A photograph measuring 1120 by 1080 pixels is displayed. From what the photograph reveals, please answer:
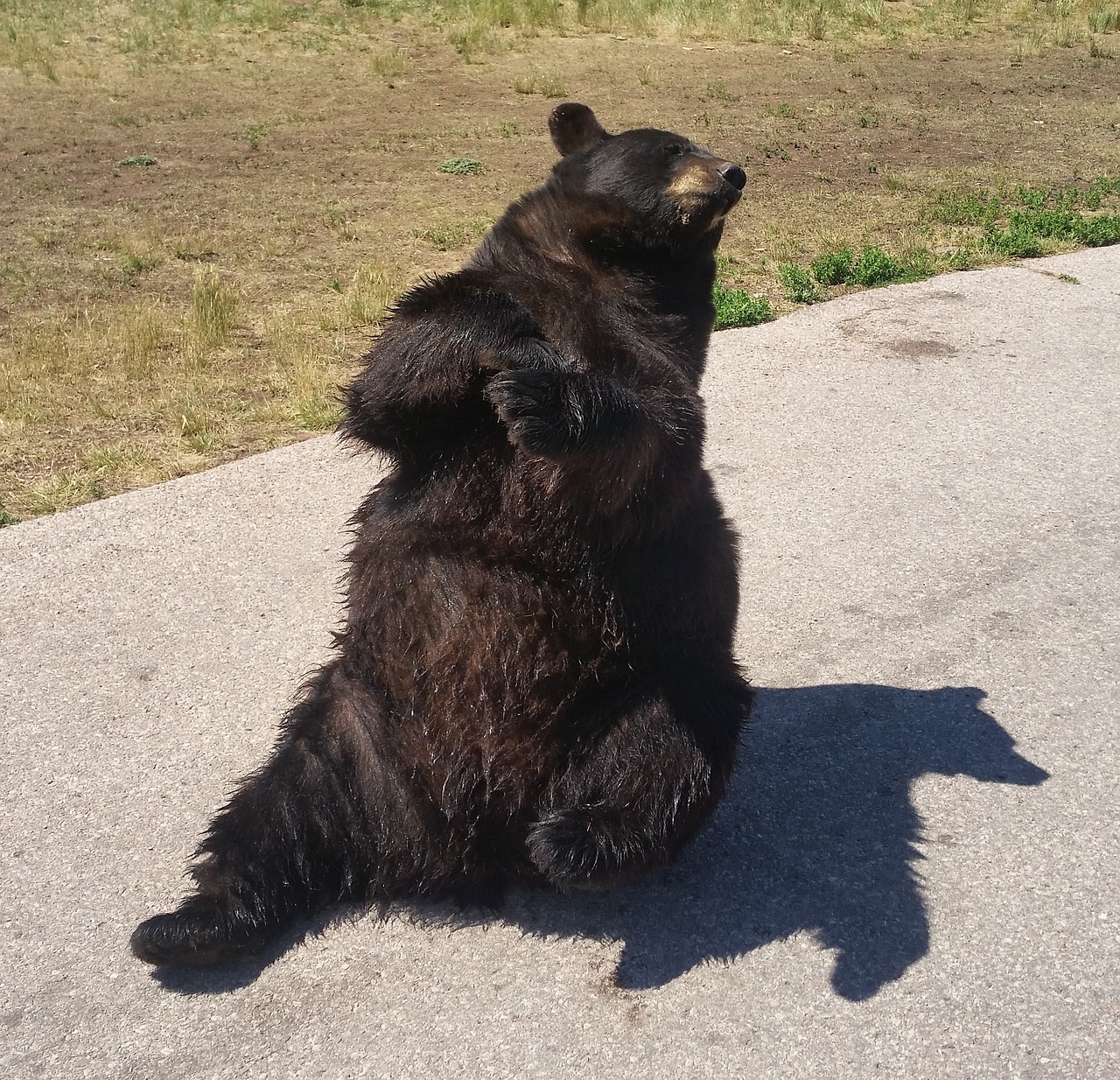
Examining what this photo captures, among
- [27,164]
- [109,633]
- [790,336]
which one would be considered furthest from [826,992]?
[27,164]

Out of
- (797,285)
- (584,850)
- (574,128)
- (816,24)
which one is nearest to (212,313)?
(797,285)

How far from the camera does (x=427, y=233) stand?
10914mm

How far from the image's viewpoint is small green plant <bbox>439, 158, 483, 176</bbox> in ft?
44.3

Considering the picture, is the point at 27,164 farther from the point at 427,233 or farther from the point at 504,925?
the point at 504,925

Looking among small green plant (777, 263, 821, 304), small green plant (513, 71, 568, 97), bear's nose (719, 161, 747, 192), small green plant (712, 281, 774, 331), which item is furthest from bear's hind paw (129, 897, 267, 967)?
small green plant (513, 71, 568, 97)

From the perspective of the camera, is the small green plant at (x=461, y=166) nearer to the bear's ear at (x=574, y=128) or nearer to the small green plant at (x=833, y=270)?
the small green plant at (x=833, y=270)

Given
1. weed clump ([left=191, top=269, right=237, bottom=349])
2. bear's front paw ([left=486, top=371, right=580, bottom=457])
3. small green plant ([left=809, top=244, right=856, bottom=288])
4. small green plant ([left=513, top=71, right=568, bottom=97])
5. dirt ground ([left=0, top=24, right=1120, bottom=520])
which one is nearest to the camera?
→ bear's front paw ([left=486, top=371, right=580, bottom=457])

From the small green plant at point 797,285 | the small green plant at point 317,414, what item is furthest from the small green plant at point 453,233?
the small green plant at point 317,414

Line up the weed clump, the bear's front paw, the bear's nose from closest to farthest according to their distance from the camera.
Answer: the bear's front paw, the bear's nose, the weed clump

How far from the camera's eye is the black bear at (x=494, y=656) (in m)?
2.91

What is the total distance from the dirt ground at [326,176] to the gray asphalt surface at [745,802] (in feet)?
4.68

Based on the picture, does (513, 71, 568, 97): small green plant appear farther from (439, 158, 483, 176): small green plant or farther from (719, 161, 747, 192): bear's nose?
(719, 161, 747, 192): bear's nose

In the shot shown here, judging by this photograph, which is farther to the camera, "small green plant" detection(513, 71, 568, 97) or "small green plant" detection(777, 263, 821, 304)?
"small green plant" detection(513, 71, 568, 97)

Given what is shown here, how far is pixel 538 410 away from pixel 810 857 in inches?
60.4
